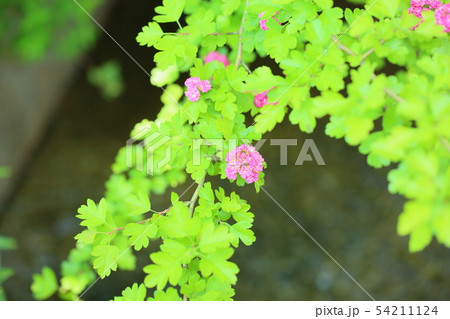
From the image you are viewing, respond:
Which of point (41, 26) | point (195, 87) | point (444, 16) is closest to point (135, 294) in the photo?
point (195, 87)

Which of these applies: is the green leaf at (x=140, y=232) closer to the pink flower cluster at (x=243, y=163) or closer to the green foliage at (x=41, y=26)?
the pink flower cluster at (x=243, y=163)

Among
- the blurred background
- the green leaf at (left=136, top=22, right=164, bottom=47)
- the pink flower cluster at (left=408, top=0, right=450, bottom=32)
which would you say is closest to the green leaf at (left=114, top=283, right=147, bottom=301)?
the green leaf at (left=136, top=22, right=164, bottom=47)

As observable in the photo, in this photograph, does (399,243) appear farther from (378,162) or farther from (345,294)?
(378,162)

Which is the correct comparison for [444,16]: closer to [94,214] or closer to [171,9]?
[171,9]

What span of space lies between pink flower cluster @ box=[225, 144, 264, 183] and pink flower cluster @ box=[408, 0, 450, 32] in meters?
0.45

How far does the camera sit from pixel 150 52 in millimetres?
3029

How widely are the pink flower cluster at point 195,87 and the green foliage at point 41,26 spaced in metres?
1.68

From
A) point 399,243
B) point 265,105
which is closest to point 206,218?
point 265,105

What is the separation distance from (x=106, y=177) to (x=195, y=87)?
2104 millimetres

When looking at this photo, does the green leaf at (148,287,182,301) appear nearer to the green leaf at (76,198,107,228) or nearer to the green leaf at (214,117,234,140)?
the green leaf at (76,198,107,228)

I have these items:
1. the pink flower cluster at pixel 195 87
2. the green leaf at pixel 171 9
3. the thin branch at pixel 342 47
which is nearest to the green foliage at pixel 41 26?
the green leaf at pixel 171 9

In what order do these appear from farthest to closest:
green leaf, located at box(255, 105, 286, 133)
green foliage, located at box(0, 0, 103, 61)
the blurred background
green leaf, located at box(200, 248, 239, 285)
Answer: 1. the blurred background
2. green foliage, located at box(0, 0, 103, 61)
3. green leaf, located at box(255, 105, 286, 133)
4. green leaf, located at box(200, 248, 239, 285)

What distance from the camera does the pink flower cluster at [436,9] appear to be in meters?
0.88

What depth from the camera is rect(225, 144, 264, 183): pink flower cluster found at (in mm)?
903
